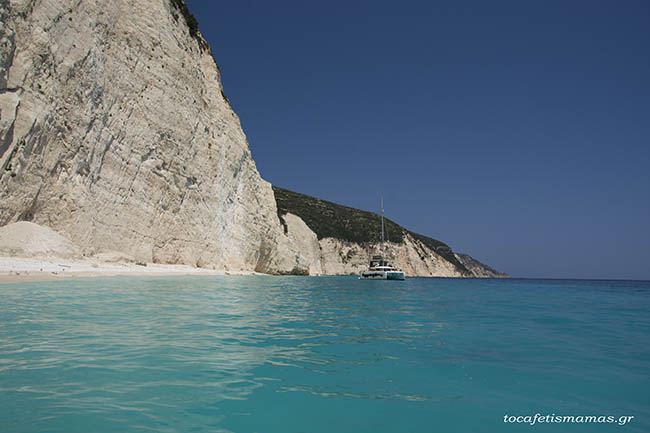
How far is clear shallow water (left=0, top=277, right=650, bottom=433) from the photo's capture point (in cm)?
361

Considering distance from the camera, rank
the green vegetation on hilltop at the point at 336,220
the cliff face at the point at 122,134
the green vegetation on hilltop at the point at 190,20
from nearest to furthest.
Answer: the cliff face at the point at 122,134 → the green vegetation on hilltop at the point at 190,20 → the green vegetation on hilltop at the point at 336,220

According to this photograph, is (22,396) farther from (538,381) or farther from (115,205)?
(115,205)

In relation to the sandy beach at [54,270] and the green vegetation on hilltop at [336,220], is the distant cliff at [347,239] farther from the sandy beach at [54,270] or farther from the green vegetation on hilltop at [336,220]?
the sandy beach at [54,270]

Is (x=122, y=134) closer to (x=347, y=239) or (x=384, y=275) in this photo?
(x=384, y=275)

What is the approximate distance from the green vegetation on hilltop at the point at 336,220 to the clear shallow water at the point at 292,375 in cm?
8447

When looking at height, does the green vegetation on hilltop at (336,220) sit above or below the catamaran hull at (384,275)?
above

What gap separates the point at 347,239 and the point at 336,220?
7798 mm

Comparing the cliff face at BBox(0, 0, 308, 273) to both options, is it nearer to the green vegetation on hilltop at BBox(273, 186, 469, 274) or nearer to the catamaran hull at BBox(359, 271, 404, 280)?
the catamaran hull at BBox(359, 271, 404, 280)

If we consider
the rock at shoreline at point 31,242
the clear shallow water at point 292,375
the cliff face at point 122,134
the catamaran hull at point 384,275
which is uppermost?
the cliff face at point 122,134

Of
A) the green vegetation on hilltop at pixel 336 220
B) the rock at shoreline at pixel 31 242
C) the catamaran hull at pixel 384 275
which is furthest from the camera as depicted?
the green vegetation on hilltop at pixel 336 220

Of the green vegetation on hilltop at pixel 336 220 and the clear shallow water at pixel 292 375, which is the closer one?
the clear shallow water at pixel 292 375

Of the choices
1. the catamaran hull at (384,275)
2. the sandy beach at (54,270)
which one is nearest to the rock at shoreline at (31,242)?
the sandy beach at (54,270)

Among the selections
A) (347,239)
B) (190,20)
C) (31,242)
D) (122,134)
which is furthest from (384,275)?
(347,239)

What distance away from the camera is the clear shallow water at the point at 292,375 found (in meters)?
3.61
